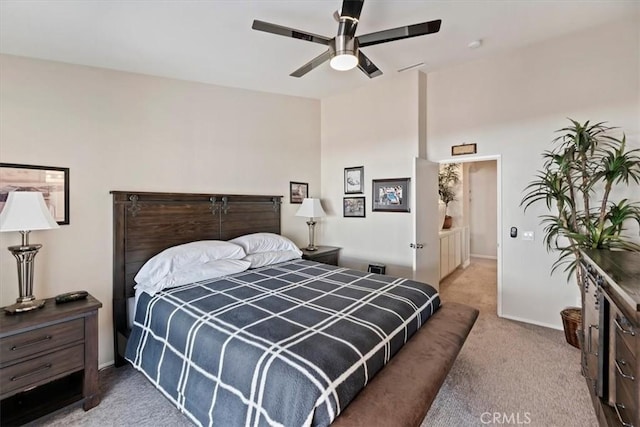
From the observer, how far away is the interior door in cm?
352

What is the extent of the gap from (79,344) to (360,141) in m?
3.93

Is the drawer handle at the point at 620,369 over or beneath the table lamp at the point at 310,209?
beneath

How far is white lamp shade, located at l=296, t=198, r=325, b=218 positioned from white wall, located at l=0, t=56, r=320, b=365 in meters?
0.81

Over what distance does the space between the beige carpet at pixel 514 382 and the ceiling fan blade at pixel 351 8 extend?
9.04ft

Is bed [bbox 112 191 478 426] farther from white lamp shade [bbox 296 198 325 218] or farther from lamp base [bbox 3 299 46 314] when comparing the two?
lamp base [bbox 3 299 46 314]

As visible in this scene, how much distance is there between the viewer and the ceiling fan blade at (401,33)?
1886mm

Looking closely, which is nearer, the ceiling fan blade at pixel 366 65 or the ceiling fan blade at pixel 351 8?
the ceiling fan blade at pixel 351 8

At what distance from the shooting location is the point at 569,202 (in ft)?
9.51

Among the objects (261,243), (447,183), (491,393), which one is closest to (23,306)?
(261,243)

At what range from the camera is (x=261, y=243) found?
11.2ft

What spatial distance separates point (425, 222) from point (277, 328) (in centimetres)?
268

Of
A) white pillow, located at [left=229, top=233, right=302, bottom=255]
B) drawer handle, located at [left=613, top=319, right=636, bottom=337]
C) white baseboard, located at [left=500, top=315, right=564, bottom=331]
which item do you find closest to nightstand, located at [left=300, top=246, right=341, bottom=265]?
white pillow, located at [left=229, top=233, right=302, bottom=255]

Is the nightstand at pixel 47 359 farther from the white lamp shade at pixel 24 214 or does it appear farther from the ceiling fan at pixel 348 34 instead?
the ceiling fan at pixel 348 34

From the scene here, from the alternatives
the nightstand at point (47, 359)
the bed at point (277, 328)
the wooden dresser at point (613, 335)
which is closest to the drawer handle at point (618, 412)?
the wooden dresser at point (613, 335)
